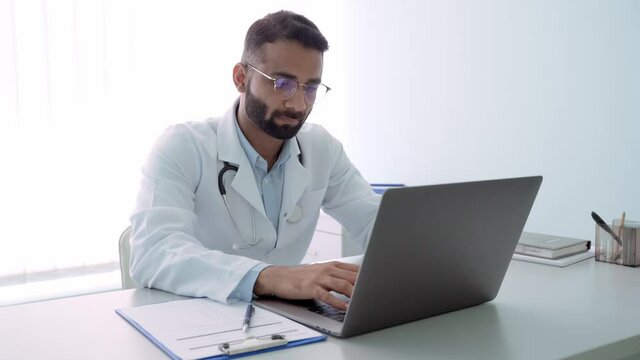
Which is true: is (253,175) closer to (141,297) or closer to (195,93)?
(141,297)

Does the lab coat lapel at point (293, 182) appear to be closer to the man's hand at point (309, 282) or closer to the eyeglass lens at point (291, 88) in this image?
the eyeglass lens at point (291, 88)

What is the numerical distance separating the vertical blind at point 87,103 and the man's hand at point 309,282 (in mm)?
2242

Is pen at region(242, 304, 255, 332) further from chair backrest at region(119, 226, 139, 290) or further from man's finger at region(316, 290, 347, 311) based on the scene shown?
chair backrest at region(119, 226, 139, 290)

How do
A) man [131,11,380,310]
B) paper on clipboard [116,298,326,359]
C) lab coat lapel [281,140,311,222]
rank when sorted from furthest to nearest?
lab coat lapel [281,140,311,222], man [131,11,380,310], paper on clipboard [116,298,326,359]

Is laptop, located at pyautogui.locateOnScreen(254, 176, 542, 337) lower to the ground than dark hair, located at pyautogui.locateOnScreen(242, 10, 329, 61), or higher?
lower

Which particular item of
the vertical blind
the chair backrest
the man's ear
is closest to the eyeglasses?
the man's ear

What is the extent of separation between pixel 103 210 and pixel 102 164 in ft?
0.78

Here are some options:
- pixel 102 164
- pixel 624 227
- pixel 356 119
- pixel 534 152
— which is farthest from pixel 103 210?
pixel 624 227

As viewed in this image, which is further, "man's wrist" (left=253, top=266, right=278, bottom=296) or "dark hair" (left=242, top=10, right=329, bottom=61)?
"dark hair" (left=242, top=10, right=329, bottom=61)

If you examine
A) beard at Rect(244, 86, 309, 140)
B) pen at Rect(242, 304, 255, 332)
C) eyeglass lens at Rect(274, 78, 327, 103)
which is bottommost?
pen at Rect(242, 304, 255, 332)

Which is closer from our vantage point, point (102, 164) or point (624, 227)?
point (624, 227)

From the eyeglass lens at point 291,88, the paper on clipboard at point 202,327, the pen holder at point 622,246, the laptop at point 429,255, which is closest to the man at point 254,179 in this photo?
the eyeglass lens at point 291,88

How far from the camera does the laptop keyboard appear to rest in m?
1.01

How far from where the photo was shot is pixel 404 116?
332 cm
